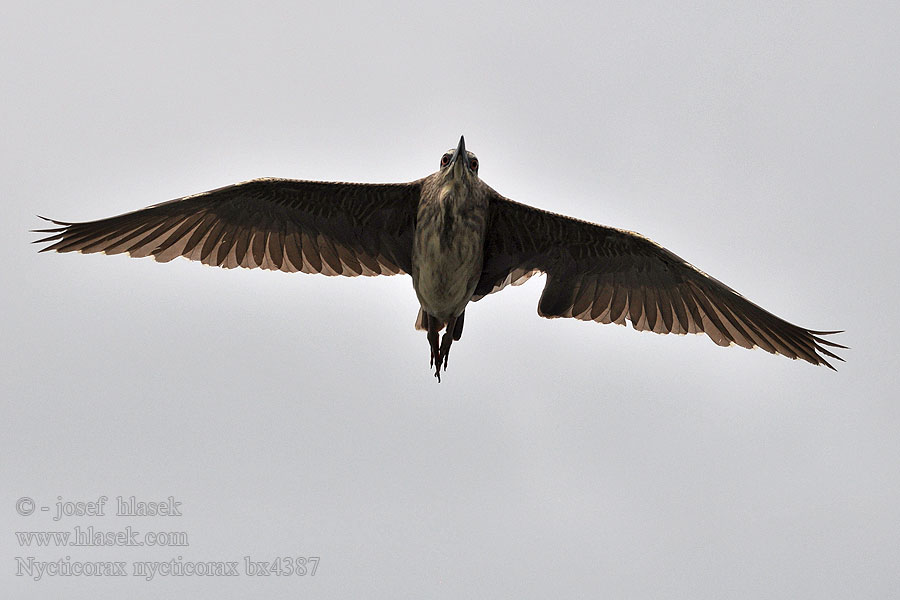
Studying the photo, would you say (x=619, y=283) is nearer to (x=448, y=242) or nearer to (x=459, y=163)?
(x=448, y=242)

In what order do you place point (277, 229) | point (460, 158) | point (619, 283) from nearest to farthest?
point (460, 158)
point (277, 229)
point (619, 283)

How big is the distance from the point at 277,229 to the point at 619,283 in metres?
4.51

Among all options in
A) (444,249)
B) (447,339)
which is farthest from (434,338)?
(444,249)

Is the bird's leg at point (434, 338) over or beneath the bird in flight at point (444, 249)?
beneath

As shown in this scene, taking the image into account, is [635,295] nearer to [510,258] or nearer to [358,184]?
[510,258]

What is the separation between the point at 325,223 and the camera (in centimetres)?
1409

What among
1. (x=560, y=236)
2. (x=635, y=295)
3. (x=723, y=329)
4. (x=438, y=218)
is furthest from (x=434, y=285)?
(x=723, y=329)

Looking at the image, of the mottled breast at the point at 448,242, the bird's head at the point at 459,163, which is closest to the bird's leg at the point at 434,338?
the mottled breast at the point at 448,242

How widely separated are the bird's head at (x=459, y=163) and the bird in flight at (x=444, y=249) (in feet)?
0.20

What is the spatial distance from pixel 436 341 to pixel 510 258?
1.48m

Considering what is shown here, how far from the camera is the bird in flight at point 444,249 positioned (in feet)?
43.6

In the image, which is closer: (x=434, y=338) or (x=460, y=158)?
(x=460, y=158)

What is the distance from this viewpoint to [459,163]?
12617 millimetres

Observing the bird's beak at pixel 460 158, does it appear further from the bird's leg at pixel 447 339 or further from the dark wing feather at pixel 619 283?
the bird's leg at pixel 447 339
